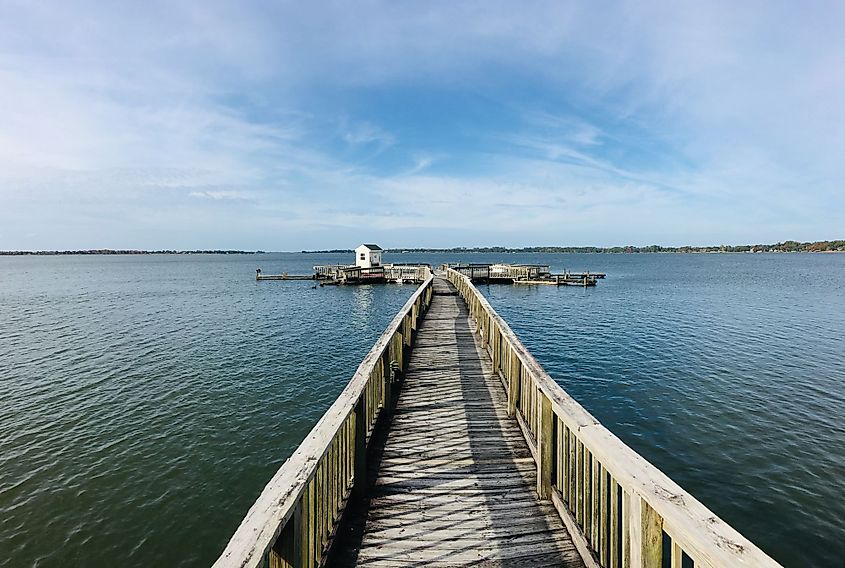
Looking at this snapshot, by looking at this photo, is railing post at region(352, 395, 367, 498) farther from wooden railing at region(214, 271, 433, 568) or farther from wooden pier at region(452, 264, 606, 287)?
wooden pier at region(452, 264, 606, 287)

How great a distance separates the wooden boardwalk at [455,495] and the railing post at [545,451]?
0.40 ft

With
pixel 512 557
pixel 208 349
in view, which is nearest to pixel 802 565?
pixel 512 557

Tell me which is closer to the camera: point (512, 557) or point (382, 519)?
point (512, 557)

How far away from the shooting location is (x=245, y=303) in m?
34.0

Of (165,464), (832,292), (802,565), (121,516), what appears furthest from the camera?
A: (832,292)

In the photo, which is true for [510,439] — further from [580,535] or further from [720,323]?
[720,323]

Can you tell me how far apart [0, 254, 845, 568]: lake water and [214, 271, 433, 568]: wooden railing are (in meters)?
4.06

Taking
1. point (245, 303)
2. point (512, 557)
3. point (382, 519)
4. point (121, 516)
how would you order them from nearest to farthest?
point (512, 557) → point (382, 519) → point (121, 516) → point (245, 303)

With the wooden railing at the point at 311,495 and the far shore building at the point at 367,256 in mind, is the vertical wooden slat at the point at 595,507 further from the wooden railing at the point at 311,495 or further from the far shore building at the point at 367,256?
the far shore building at the point at 367,256

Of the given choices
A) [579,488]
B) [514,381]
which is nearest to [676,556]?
[579,488]

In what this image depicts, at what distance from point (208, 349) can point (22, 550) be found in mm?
12201

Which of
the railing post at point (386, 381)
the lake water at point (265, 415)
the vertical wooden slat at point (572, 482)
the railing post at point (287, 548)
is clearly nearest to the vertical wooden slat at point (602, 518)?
the vertical wooden slat at point (572, 482)

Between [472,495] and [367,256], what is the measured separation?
46124 millimetres

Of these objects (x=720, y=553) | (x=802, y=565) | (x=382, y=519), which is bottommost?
(x=802, y=565)
